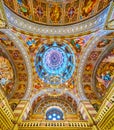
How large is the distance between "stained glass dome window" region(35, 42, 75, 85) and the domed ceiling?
2527mm

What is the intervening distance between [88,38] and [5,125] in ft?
31.6

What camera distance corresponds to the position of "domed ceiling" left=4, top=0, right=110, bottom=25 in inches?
461

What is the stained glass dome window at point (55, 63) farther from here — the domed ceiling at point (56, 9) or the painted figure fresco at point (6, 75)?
the painted figure fresco at point (6, 75)

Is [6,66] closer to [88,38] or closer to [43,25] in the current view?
[43,25]

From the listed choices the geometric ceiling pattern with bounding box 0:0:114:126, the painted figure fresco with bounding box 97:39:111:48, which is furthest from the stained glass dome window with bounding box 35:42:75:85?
the painted figure fresco with bounding box 97:39:111:48

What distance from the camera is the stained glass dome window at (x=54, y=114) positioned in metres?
14.1

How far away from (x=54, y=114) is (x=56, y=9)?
1052 centimetres

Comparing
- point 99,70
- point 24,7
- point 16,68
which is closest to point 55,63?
point 16,68

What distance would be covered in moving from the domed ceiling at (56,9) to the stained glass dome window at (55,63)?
253 centimetres

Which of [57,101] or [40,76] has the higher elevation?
[40,76]

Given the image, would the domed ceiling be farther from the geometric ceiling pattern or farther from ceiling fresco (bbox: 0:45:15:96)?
→ ceiling fresco (bbox: 0:45:15:96)

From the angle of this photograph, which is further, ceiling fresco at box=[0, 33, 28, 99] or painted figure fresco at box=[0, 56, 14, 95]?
painted figure fresco at box=[0, 56, 14, 95]

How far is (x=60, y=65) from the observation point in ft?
52.5

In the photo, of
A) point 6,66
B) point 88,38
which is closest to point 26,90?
point 6,66
